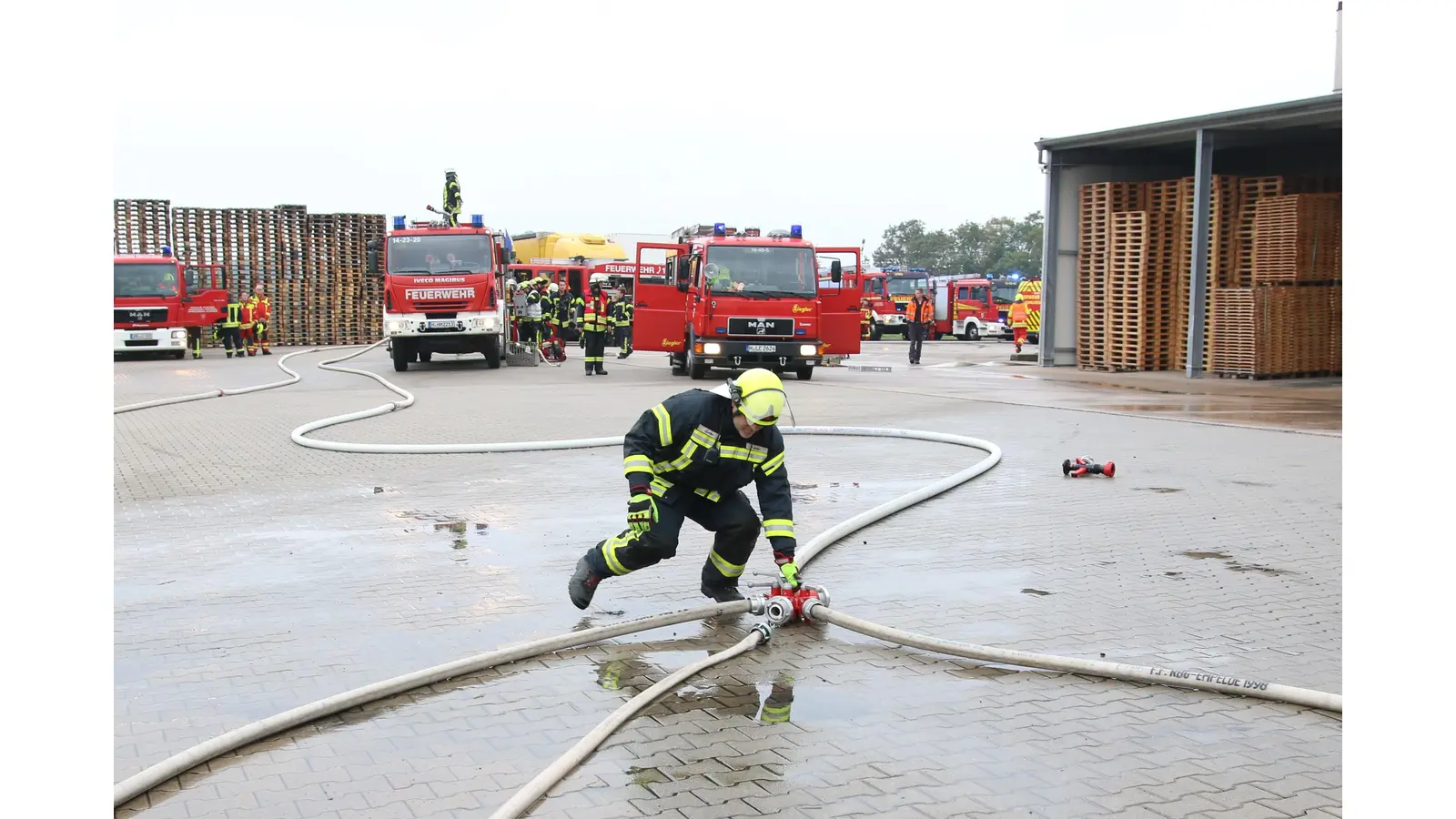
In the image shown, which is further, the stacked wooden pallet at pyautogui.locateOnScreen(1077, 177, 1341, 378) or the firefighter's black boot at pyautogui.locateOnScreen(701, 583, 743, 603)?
the stacked wooden pallet at pyautogui.locateOnScreen(1077, 177, 1341, 378)

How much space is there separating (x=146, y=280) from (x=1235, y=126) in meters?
23.1

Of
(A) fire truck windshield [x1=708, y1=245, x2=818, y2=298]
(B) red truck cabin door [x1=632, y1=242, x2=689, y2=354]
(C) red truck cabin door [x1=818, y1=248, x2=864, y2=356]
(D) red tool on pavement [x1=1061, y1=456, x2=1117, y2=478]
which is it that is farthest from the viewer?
(B) red truck cabin door [x1=632, y1=242, x2=689, y2=354]

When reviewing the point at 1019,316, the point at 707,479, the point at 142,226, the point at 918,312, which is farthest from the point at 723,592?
the point at 142,226

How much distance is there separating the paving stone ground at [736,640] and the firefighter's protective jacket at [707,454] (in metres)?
0.59

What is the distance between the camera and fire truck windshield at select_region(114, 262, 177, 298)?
1160 inches

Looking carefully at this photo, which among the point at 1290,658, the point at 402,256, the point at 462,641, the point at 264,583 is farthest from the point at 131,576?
the point at 402,256

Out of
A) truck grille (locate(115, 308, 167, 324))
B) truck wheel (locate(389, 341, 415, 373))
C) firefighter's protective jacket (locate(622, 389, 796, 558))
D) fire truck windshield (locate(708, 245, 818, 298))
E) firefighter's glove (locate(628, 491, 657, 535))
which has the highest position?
fire truck windshield (locate(708, 245, 818, 298))

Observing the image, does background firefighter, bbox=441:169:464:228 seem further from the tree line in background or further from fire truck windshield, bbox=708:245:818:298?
the tree line in background

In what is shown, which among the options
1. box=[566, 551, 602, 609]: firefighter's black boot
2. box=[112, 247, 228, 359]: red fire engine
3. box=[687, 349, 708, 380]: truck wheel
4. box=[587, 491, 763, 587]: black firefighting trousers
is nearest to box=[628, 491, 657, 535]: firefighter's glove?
box=[587, 491, 763, 587]: black firefighting trousers

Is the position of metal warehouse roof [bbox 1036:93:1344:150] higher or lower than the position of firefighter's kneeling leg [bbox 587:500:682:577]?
higher

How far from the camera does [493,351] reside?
25.2m

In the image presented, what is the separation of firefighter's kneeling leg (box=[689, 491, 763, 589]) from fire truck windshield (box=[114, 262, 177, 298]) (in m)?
26.9
